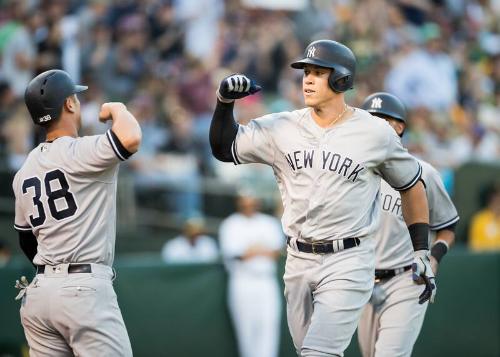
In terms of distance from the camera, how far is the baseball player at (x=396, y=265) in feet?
22.5

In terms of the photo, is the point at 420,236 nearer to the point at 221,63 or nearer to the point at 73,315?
the point at 73,315

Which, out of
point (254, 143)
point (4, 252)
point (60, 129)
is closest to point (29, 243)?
point (60, 129)

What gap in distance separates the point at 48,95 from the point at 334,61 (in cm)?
174

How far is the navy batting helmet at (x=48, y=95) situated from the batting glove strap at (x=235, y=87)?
0.90 metres

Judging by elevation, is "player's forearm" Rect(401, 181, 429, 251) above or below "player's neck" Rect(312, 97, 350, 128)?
below

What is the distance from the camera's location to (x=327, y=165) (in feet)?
19.7

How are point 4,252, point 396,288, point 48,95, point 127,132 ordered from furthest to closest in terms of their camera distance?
1. point 4,252
2. point 396,288
3. point 48,95
4. point 127,132

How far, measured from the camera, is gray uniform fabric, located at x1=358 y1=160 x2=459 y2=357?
6.84 m

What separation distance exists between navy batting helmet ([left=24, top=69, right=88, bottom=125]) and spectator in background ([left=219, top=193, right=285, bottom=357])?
568cm

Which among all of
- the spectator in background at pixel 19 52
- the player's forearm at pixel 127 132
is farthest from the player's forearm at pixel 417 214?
the spectator in background at pixel 19 52

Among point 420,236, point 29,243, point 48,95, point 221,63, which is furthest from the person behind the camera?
point 221,63

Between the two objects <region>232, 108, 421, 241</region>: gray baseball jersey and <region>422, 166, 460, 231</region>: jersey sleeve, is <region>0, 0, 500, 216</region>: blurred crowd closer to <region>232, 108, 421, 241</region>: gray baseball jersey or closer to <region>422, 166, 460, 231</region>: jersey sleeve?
<region>422, 166, 460, 231</region>: jersey sleeve

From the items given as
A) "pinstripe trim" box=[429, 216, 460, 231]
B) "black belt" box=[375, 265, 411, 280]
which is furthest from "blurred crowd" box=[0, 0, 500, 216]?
"black belt" box=[375, 265, 411, 280]

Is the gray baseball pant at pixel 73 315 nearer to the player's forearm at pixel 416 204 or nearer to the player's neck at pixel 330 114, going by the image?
the player's neck at pixel 330 114
